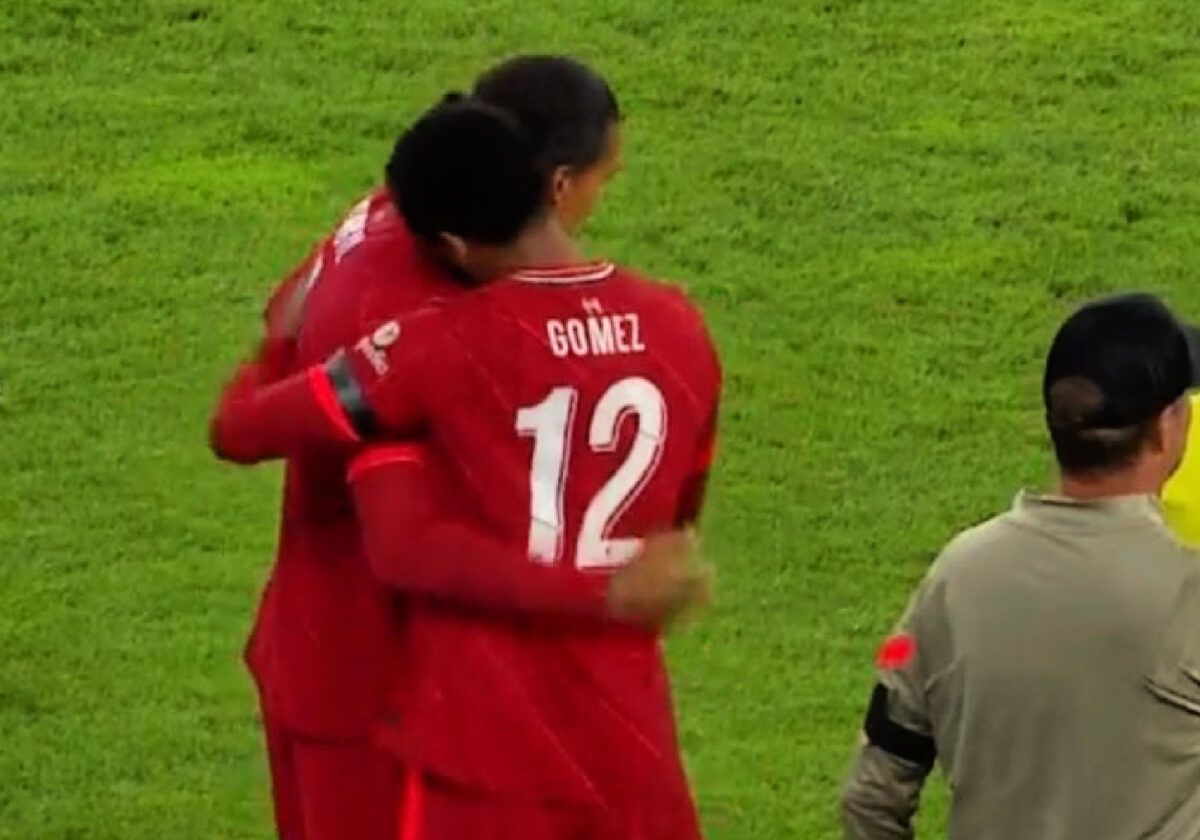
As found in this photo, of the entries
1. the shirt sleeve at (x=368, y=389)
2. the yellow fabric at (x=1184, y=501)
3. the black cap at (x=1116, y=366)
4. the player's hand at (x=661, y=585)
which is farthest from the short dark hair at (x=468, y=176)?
the yellow fabric at (x=1184, y=501)

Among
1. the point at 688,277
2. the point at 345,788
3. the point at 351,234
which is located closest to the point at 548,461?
the point at 351,234

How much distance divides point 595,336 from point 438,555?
13.7 inches

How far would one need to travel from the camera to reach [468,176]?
4227 mm

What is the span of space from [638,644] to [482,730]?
0.24 metres

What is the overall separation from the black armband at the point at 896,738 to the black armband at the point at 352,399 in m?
0.73

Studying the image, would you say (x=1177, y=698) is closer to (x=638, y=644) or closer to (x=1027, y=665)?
(x=1027, y=665)

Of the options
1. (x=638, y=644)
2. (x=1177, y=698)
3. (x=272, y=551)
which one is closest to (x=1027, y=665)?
(x=1177, y=698)

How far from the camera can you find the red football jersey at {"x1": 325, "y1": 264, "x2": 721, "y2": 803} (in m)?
4.23

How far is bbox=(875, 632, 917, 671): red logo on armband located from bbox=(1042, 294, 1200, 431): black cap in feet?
1.07

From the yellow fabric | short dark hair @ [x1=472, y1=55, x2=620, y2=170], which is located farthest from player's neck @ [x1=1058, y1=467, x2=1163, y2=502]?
short dark hair @ [x1=472, y1=55, x2=620, y2=170]

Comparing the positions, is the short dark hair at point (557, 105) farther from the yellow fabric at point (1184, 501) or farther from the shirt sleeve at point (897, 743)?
the yellow fabric at point (1184, 501)

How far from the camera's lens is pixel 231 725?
22.7ft

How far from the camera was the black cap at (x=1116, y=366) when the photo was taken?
159 inches

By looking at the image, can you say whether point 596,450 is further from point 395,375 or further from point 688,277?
point 688,277
